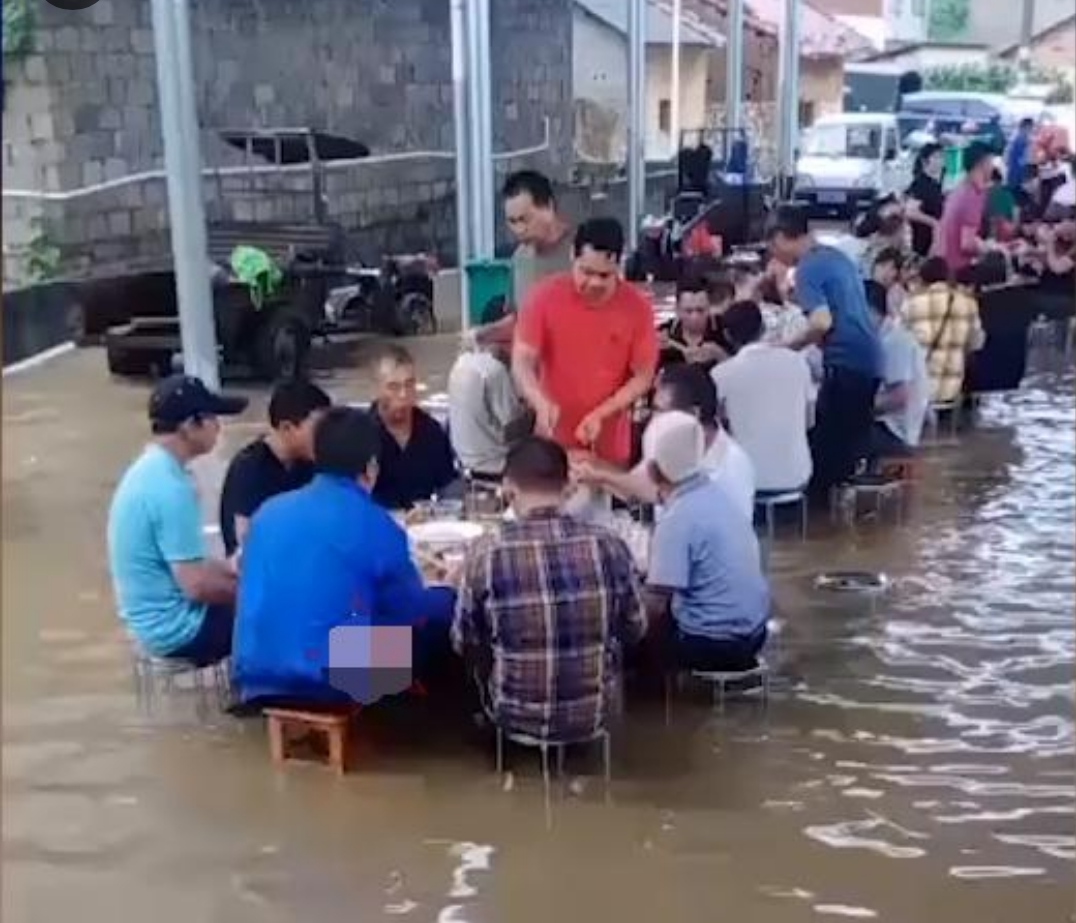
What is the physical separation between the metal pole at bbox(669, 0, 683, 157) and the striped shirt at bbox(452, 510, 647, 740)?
17.2 m

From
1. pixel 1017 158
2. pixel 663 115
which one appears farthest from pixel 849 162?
pixel 1017 158

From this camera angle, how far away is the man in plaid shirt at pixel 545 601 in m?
3.71

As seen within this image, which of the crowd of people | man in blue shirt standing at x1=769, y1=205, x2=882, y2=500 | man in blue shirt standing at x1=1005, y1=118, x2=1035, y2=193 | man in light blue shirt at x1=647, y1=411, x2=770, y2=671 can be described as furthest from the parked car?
man in light blue shirt at x1=647, y1=411, x2=770, y2=671

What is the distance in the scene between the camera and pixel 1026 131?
1580cm

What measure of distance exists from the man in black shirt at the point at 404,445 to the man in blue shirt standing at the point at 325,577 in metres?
0.97

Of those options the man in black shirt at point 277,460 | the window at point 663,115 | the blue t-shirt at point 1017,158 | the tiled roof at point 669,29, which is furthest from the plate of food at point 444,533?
the window at point 663,115

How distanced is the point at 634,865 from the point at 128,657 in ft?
6.80

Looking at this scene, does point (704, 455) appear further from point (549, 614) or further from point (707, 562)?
point (549, 614)

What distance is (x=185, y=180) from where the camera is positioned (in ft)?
20.7

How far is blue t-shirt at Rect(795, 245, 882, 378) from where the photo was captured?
6469 millimetres

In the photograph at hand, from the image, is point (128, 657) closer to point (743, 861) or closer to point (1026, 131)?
point (743, 861)

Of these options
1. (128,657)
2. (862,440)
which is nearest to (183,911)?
(128,657)

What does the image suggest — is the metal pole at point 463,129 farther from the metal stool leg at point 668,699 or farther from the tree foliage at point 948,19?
the tree foliage at point 948,19

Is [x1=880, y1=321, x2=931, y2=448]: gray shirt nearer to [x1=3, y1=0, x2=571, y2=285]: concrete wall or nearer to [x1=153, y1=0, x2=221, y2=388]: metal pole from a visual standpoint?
[x1=153, y1=0, x2=221, y2=388]: metal pole
